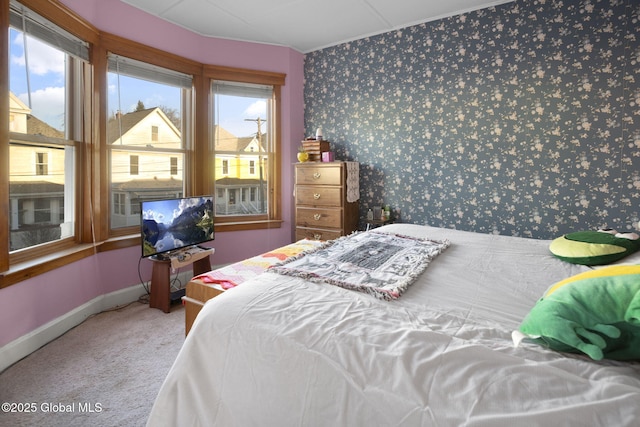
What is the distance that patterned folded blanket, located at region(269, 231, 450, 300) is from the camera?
1.26 metres

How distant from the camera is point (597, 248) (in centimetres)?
156

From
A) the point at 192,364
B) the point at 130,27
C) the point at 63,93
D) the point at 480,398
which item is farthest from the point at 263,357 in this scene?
the point at 130,27

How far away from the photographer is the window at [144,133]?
2.95 meters

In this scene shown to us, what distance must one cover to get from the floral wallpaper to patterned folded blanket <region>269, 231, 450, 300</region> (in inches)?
56.8

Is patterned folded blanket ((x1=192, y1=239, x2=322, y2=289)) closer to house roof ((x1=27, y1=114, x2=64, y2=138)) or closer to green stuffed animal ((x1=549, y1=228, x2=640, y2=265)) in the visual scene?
green stuffed animal ((x1=549, y1=228, x2=640, y2=265))

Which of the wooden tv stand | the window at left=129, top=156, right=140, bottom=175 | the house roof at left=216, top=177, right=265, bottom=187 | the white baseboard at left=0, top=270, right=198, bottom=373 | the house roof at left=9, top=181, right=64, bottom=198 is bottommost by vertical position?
the white baseboard at left=0, top=270, right=198, bottom=373

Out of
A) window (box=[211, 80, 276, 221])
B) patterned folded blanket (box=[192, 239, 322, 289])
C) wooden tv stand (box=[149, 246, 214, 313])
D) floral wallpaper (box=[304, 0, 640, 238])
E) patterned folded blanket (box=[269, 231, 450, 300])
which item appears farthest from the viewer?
window (box=[211, 80, 276, 221])

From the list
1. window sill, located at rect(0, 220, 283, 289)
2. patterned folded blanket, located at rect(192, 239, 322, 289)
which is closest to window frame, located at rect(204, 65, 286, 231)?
window sill, located at rect(0, 220, 283, 289)

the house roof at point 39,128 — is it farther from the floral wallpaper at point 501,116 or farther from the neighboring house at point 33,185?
the floral wallpaper at point 501,116

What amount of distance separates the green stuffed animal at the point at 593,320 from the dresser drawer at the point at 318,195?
8.31 ft

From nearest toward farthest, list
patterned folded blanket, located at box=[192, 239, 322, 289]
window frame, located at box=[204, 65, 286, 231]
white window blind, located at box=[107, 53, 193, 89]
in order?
patterned folded blanket, located at box=[192, 239, 322, 289] < white window blind, located at box=[107, 53, 193, 89] < window frame, located at box=[204, 65, 286, 231]

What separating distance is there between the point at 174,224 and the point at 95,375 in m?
1.28

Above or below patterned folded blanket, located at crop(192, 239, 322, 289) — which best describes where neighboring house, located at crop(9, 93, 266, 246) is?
above

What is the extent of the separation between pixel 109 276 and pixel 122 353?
0.99 metres
